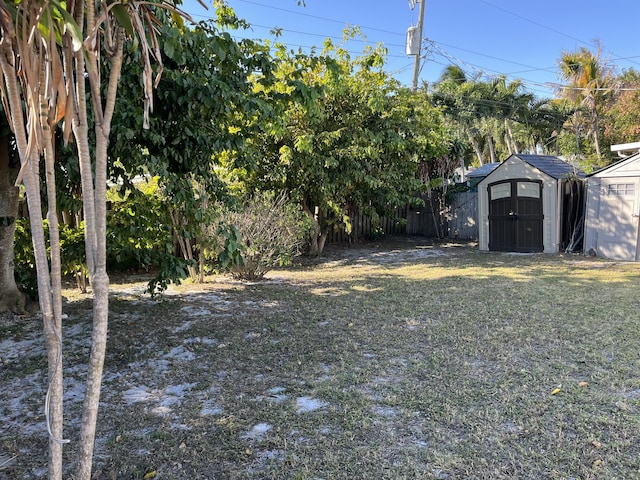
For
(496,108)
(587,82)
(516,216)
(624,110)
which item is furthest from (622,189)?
(496,108)

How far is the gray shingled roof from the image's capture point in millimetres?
9591

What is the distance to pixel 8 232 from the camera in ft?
14.8

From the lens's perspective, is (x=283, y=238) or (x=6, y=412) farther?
(x=283, y=238)

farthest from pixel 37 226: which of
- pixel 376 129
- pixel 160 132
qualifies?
pixel 376 129

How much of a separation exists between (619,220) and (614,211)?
203mm

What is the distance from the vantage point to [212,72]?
382cm

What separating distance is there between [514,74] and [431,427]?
2694cm

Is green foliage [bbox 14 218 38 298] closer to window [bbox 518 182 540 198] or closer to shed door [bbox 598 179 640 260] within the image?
window [bbox 518 182 540 198]

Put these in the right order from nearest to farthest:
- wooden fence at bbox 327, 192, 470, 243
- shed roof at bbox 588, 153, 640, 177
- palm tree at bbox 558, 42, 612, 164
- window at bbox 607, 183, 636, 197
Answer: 1. shed roof at bbox 588, 153, 640, 177
2. window at bbox 607, 183, 636, 197
3. wooden fence at bbox 327, 192, 470, 243
4. palm tree at bbox 558, 42, 612, 164

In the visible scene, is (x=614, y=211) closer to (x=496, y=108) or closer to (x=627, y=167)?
(x=627, y=167)

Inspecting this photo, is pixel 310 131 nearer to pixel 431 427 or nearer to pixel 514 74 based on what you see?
pixel 431 427

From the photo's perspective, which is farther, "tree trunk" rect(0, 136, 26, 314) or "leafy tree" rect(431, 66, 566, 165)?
"leafy tree" rect(431, 66, 566, 165)

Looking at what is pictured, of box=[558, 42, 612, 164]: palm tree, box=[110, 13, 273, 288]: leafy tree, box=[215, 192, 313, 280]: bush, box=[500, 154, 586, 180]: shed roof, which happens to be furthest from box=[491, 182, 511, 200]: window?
box=[558, 42, 612, 164]: palm tree

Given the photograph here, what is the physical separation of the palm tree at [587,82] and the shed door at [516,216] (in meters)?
14.2
